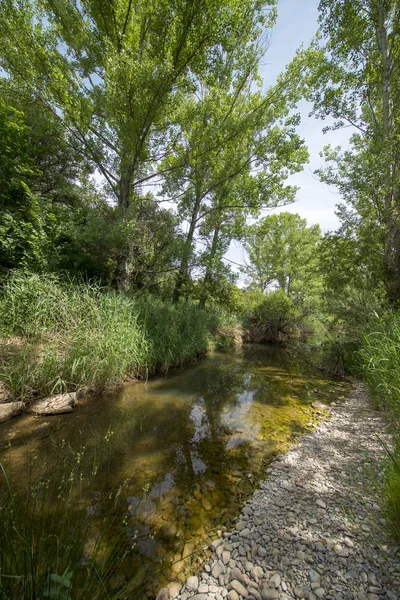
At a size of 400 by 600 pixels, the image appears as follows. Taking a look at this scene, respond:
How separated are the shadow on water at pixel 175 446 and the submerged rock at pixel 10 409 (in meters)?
0.16

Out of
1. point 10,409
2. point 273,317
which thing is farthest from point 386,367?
point 273,317

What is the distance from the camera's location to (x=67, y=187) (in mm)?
10352

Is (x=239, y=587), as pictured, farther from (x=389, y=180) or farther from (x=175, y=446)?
(x=389, y=180)

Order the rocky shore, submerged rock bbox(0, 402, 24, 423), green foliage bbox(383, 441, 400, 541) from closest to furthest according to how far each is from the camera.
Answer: the rocky shore
green foliage bbox(383, 441, 400, 541)
submerged rock bbox(0, 402, 24, 423)

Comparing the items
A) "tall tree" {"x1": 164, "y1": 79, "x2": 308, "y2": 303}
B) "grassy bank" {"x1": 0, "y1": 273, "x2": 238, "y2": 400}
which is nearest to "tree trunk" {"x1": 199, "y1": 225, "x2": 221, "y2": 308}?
"tall tree" {"x1": 164, "y1": 79, "x2": 308, "y2": 303}

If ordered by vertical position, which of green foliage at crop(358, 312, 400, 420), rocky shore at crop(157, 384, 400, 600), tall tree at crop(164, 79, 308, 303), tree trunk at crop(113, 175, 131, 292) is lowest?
rocky shore at crop(157, 384, 400, 600)

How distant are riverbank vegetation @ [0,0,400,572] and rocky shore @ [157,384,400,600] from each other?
2044 millimetres

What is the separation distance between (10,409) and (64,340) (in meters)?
1.43

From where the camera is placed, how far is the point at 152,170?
10617 mm

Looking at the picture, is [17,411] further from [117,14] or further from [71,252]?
[117,14]

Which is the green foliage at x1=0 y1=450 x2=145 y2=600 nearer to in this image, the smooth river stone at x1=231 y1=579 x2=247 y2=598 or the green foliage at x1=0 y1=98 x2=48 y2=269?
the smooth river stone at x1=231 y1=579 x2=247 y2=598

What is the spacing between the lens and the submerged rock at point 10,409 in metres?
3.75

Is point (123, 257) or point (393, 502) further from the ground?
point (123, 257)

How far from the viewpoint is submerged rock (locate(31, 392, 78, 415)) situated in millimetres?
4051
